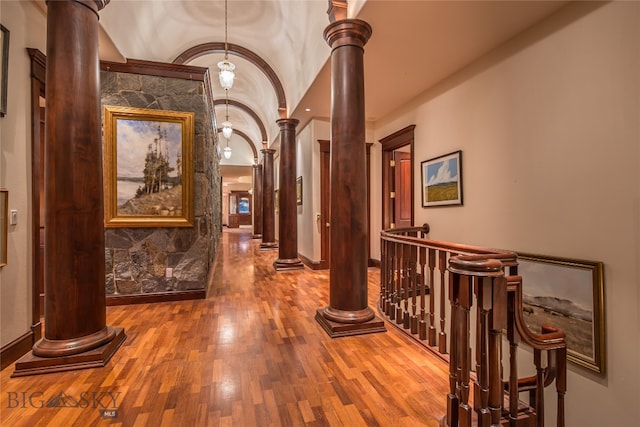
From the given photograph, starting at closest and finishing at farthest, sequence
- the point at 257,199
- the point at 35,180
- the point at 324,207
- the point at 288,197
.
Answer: the point at 35,180, the point at 288,197, the point at 324,207, the point at 257,199

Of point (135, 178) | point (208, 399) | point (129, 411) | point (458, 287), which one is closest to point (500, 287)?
point (458, 287)

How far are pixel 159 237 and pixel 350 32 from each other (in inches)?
121

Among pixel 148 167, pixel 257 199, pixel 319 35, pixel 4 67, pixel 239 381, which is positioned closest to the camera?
pixel 239 381

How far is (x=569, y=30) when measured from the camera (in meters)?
2.73

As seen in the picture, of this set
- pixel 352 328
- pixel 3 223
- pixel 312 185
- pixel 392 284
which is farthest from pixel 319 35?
pixel 3 223

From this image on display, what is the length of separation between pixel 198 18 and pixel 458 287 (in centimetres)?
523

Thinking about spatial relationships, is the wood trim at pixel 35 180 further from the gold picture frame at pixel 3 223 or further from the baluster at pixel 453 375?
the baluster at pixel 453 375

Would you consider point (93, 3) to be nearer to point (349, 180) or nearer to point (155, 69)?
point (155, 69)

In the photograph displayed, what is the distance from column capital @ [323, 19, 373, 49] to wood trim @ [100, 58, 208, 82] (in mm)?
1884

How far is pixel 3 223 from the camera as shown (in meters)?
2.26

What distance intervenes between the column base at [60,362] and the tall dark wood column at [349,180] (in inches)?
68.3

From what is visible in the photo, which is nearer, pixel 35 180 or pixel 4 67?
pixel 4 67

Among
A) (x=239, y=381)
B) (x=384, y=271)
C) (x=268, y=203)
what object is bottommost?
(x=239, y=381)

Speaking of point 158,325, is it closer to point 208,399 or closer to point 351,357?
point 208,399
